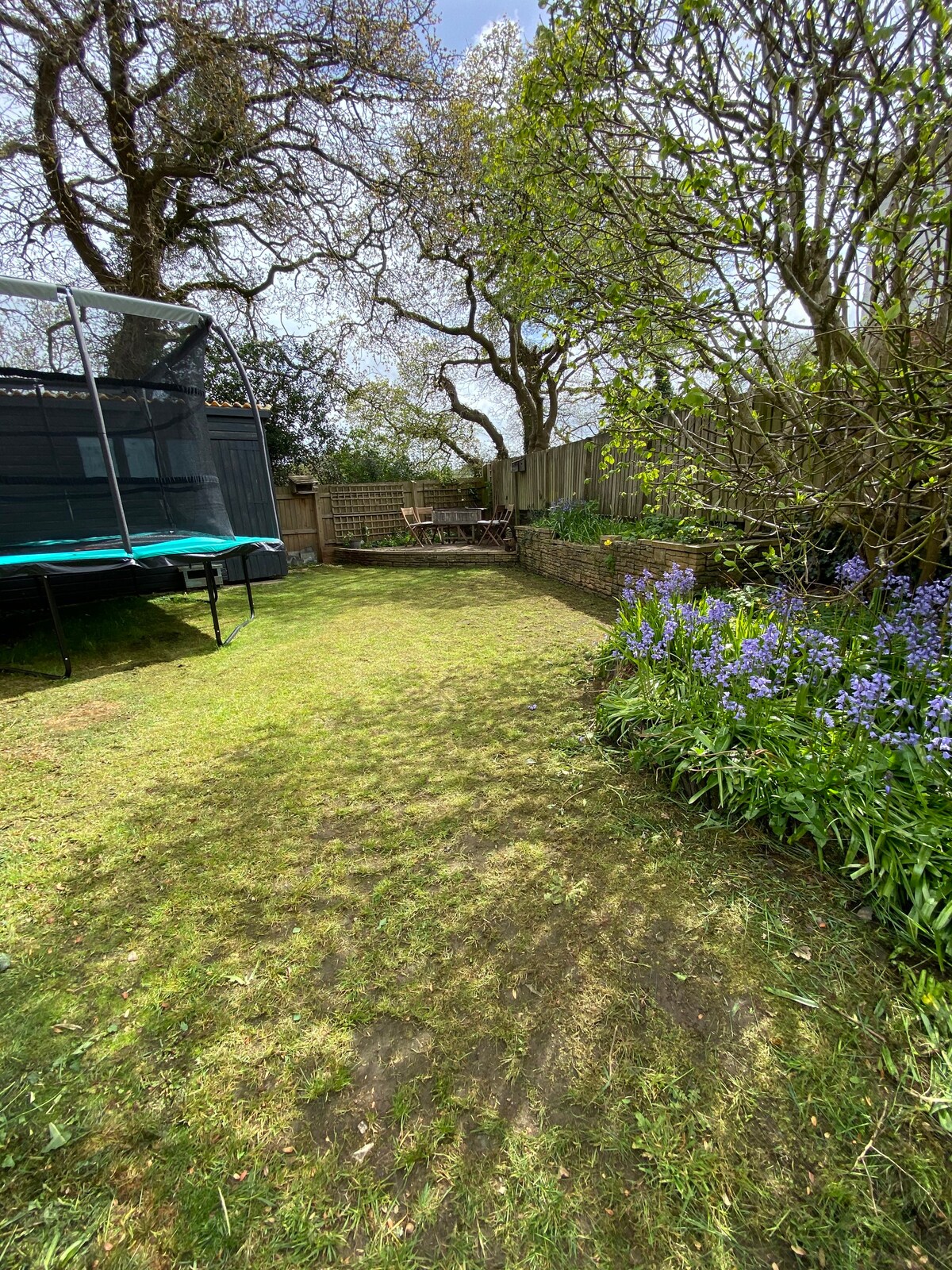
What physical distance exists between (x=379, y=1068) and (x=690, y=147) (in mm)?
3062

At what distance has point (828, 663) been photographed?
2.16m

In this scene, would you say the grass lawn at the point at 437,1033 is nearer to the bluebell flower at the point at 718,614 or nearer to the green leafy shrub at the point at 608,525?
the bluebell flower at the point at 718,614

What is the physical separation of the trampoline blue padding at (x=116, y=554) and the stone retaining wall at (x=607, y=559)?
363cm

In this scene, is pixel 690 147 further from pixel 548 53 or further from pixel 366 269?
pixel 366 269

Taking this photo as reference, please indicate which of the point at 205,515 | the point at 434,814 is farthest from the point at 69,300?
the point at 434,814

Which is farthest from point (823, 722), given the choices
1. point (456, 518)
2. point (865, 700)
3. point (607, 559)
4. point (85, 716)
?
point (456, 518)

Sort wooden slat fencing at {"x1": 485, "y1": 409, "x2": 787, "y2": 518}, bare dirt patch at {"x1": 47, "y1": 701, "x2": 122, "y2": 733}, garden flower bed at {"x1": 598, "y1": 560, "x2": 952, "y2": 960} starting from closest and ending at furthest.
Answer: garden flower bed at {"x1": 598, "y1": 560, "x2": 952, "y2": 960} → bare dirt patch at {"x1": 47, "y1": 701, "x2": 122, "y2": 733} → wooden slat fencing at {"x1": 485, "y1": 409, "x2": 787, "y2": 518}

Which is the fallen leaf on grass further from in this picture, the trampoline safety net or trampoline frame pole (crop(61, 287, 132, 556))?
the trampoline safety net

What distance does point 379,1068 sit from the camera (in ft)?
4.04

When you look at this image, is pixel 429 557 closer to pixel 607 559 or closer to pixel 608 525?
pixel 608 525

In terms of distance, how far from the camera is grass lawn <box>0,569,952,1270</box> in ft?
3.16

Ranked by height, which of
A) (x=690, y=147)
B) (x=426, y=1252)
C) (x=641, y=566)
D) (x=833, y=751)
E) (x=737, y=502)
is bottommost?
(x=426, y=1252)

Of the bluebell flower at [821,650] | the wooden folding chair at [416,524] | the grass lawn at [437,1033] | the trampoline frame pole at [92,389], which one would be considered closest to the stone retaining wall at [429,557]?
the wooden folding chair at [416,524]

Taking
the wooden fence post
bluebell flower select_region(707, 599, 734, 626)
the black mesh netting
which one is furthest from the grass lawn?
the wooden fence post
